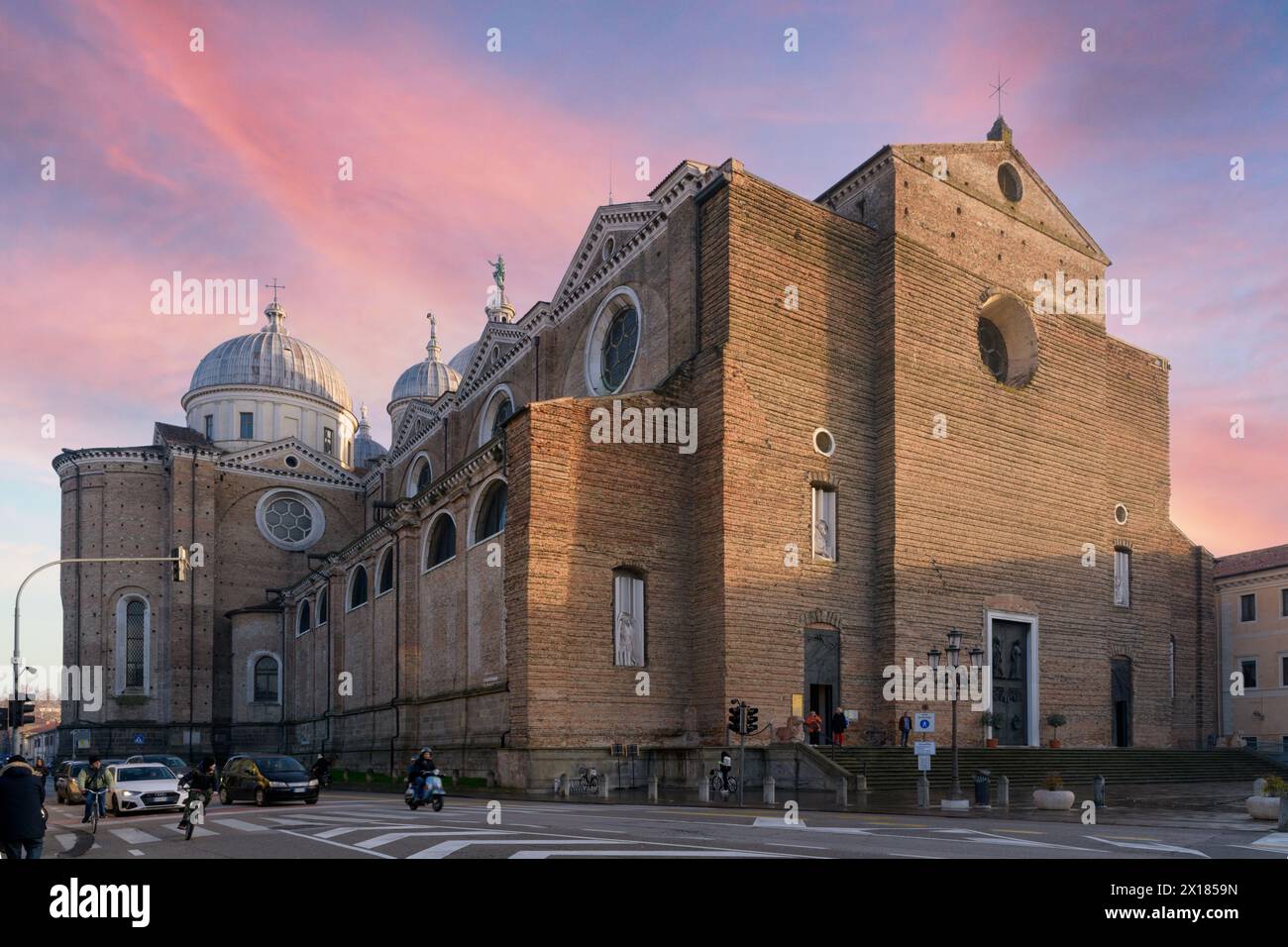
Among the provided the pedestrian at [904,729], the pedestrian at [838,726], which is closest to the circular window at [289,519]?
the pedestrian at [838,726]

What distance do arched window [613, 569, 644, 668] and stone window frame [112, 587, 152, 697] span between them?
3550cm

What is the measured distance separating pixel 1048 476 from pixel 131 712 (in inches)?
1757

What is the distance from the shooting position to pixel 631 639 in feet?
96.5

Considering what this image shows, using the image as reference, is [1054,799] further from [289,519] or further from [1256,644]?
[289,519]

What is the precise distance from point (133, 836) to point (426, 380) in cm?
5852

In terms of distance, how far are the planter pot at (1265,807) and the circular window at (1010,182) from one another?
79.8 feet

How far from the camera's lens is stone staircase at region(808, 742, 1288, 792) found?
28094mm

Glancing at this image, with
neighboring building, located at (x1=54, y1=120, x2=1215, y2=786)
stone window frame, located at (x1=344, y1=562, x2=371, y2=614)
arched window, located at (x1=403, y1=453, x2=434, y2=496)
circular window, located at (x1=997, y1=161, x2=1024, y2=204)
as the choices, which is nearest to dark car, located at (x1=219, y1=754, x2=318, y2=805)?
neighboring building, located at (x1=54, y1=120, x2=1215, y2=786)

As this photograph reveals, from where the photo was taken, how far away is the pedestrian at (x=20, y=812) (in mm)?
9641

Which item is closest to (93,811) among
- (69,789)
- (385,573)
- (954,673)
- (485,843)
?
(485,843)

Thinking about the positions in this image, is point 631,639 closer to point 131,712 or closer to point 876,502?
point 876,502

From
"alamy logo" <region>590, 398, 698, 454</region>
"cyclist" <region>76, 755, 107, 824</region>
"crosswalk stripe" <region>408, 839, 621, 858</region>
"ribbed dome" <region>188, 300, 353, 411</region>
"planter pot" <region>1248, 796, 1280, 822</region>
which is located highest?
"ribbed dome" <region>188, 300, 353, 411</region>

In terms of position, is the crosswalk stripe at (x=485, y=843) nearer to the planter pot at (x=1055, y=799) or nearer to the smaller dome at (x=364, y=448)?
the planter pot at (x=1055, y=799)

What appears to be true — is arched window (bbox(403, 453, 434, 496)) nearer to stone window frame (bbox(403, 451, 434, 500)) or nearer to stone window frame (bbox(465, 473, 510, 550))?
stone window frame (bbox(403, 451, 434, 500))
